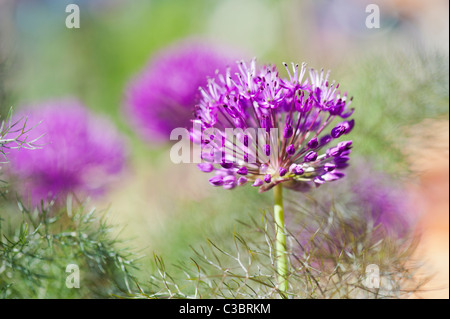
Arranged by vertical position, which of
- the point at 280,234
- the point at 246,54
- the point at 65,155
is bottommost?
the point at 280,234

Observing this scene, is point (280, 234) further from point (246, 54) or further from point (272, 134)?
point (246, 54)

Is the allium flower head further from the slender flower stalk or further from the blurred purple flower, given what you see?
the blurred purple flower

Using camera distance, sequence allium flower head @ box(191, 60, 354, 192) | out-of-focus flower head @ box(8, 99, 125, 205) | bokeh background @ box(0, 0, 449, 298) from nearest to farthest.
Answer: allium flower head @ box(191, 60, 354, 192), out-of-focus flower head @ box(8, 99, 125, 205), bokeh background @ box(0, 0, 449, 298)

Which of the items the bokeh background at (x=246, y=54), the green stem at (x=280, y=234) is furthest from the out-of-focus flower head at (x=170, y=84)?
the green stem at (x=280, y=234)

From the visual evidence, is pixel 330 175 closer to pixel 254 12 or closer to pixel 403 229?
pixel 403 229

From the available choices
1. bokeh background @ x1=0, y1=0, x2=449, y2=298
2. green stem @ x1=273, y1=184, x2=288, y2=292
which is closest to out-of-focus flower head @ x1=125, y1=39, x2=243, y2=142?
bokeh background @ x1=0, y1=0, x2=449, y2=298

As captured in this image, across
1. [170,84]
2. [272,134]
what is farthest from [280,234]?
[170,84]
